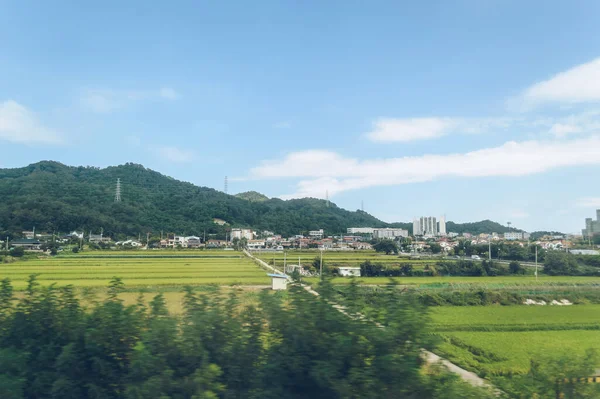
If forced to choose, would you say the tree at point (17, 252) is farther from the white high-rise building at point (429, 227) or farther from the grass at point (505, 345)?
the white high-rise building at point (429, 227)

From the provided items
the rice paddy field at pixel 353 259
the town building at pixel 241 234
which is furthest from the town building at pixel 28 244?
the town building at pixel 241 234

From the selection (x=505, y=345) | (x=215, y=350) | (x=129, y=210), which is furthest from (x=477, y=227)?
(x=215, y=350)

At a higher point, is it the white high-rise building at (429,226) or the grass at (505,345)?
the white high-rise building at (429,226)

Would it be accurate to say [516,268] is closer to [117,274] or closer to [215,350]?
[117,274]

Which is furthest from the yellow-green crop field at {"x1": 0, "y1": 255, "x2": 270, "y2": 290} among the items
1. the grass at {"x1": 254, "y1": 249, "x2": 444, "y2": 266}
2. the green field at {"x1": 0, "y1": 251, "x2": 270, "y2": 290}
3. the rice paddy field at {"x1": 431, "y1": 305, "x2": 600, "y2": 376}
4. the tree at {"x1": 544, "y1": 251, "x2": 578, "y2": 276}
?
the tree at {"x1": 544, "y1": 251, "x2": 578, "y2": 276}

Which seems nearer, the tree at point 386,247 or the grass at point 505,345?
the grass at point 505,345

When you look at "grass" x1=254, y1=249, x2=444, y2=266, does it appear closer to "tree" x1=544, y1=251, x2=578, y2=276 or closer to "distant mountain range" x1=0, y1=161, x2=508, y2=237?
"tree" x1=544, y1=251, x2=578, y2=276

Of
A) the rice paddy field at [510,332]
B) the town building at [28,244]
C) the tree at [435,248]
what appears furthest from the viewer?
the tree at [435,248]
